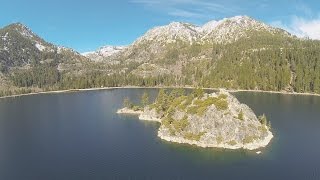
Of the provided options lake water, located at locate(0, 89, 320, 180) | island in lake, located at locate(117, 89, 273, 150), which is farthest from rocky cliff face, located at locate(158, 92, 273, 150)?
lake water, located at locate(0, 89, 320, 180)

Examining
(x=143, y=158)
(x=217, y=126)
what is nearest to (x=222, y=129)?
(x=217, y=126)

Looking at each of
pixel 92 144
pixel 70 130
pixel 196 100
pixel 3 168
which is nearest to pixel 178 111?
pixel 196 100

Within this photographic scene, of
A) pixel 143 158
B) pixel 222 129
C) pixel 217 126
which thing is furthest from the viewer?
pixel 217 126

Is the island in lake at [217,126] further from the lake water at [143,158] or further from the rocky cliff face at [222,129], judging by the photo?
the lake water at [143,158]

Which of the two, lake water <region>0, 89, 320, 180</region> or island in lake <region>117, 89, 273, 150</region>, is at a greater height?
island in lake <region>117, 89, 273, 150</region>

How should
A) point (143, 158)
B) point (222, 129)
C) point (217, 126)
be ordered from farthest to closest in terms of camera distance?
point (217, 126), point (222, 129), point (143, 158)

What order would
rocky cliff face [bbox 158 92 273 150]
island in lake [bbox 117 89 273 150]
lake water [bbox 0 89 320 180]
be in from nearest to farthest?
lake water [bbox 0 89 320 180] → rocky cliff face [bbox 158 92 273 150] → island in lake [bbox 117 89 273 150]

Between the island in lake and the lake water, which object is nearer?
the lake water

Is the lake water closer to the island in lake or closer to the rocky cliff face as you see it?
the rocky cliff face

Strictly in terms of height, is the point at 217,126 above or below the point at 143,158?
above

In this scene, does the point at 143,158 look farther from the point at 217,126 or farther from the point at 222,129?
the point at 222,129

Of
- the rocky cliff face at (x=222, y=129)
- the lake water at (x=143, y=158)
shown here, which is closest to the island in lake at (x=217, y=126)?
the rocky cliff face at (x=222, y=129)

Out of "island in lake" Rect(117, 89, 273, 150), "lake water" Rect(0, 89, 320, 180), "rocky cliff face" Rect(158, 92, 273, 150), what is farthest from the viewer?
"island in lake" Rect(117, 89, 273, 150)
